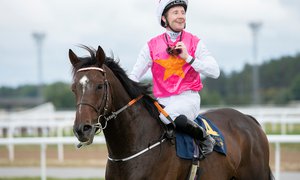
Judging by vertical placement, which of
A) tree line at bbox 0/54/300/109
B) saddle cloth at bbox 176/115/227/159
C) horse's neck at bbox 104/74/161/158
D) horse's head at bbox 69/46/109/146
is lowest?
tree line at bbox 0/54/300/109

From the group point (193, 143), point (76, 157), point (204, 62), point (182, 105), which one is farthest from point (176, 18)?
point (76, 157)

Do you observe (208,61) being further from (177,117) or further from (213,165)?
(213,165)

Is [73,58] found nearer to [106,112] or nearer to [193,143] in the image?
[106,112]

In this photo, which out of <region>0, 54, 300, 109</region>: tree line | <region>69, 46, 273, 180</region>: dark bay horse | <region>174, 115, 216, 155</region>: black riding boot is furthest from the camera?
<region>0, 54, 300, 109</region>: tree line

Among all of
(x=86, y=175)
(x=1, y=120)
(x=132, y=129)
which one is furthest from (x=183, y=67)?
(x=1, y=120)

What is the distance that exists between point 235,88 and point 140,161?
4065 cm

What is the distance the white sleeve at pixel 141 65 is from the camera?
17.6 ft

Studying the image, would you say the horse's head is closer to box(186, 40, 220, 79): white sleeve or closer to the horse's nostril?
the horse's nostril

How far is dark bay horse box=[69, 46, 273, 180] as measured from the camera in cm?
434

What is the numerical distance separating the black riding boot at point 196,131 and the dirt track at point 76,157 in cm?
715

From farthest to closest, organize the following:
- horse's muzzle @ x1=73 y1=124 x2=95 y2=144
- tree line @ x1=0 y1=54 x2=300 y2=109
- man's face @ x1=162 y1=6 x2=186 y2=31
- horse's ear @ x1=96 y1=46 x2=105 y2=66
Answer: tree line @ x1=0 y1=54 x2=300 y2=109 < man's face @ x1=162 y1=6 x2=186 y2=31 < horse's ear @ x1=96 y1=46 x2=105 y2=66 < horse's muzzle @ x1=73 y1=124 x2=95 y2=144

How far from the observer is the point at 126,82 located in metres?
A: 4.89

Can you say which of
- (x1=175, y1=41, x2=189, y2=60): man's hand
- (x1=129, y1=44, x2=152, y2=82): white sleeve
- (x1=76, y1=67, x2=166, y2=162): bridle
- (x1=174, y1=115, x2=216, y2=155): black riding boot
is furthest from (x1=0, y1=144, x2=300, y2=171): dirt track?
(x1=76, y1=67, x2=166, y2=162): bridle

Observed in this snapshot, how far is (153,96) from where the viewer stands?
5.18m
